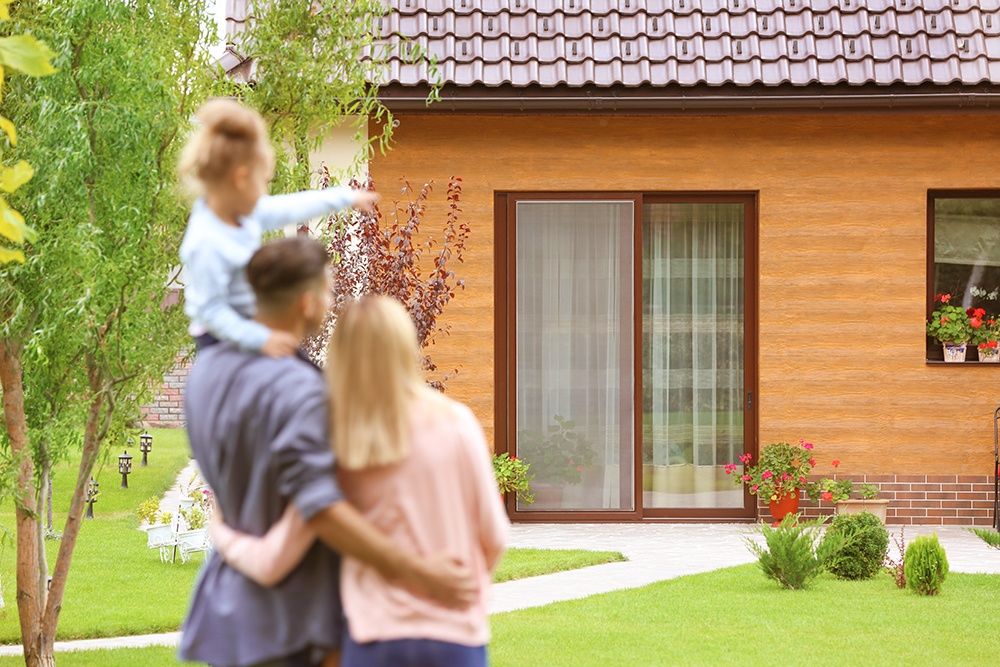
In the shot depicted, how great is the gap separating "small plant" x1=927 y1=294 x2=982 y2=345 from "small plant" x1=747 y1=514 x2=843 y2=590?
4041 mm

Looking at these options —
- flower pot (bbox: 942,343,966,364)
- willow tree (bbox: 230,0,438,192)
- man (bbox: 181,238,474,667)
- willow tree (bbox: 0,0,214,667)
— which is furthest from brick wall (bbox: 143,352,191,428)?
man (bbox: 181,238,474,667)

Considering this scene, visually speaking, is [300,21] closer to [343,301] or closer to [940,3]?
[343,301]

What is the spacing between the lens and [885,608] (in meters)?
9.45

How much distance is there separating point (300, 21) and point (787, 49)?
23.7 feet

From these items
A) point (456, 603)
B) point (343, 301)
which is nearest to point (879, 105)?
point (343, 301)

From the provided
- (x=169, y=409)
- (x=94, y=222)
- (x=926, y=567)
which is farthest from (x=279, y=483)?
(x=169, y=409)

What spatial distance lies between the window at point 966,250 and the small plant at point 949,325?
0.48 feet

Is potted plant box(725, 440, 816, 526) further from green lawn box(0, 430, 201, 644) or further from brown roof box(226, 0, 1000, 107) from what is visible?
green lawn box(0, 430, 201, 644)

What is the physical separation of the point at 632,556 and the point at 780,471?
2.21m

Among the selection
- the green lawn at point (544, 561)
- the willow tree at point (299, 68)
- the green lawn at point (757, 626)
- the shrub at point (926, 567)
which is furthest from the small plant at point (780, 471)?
the willow tree at point (299, 68)

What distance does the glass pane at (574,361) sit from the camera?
13977mm

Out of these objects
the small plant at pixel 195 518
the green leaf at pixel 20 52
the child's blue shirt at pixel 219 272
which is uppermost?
the green leaf at pixel 20 52

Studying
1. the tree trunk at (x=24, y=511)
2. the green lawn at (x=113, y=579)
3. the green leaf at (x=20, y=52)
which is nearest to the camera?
the green leaf at (x=20, y=52)

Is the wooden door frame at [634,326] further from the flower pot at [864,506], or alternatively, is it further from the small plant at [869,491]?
the small plant at [869,491]
